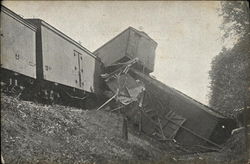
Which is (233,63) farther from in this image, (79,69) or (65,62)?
(65,62)

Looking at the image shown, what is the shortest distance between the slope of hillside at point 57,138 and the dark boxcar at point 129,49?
514 centimetres

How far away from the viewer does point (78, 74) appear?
425 inches

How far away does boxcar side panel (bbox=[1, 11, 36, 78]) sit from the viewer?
22.8 feet

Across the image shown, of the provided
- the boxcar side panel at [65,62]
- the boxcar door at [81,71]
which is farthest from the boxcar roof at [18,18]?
the boxcar door at [81,71]

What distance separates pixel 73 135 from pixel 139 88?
5.12 m

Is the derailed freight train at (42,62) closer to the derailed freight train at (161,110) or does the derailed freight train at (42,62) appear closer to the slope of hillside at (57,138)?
the slope of hillside at (57,138)

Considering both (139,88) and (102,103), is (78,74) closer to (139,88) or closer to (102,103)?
(102,103)

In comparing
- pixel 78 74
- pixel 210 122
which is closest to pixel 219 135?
pixel 210 122

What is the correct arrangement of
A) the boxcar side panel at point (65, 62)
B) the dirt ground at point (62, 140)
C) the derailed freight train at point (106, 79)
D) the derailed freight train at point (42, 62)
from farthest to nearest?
1. the boxcar side panel at point (65, 62)
2. the derailed freight train at point (106, 79)
3. the derailed freight train at point (42, 62)
4. the dirt ground at point (62, 140)

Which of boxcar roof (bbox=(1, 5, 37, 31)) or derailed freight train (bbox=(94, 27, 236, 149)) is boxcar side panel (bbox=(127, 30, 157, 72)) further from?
boxcar roof (bbox=(1, 5, 37, 31))

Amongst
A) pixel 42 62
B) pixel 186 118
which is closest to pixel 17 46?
pixel 42 62

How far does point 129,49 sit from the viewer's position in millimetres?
13422

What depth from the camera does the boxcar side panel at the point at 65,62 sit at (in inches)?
349

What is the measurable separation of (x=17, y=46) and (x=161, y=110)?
19.2ft
